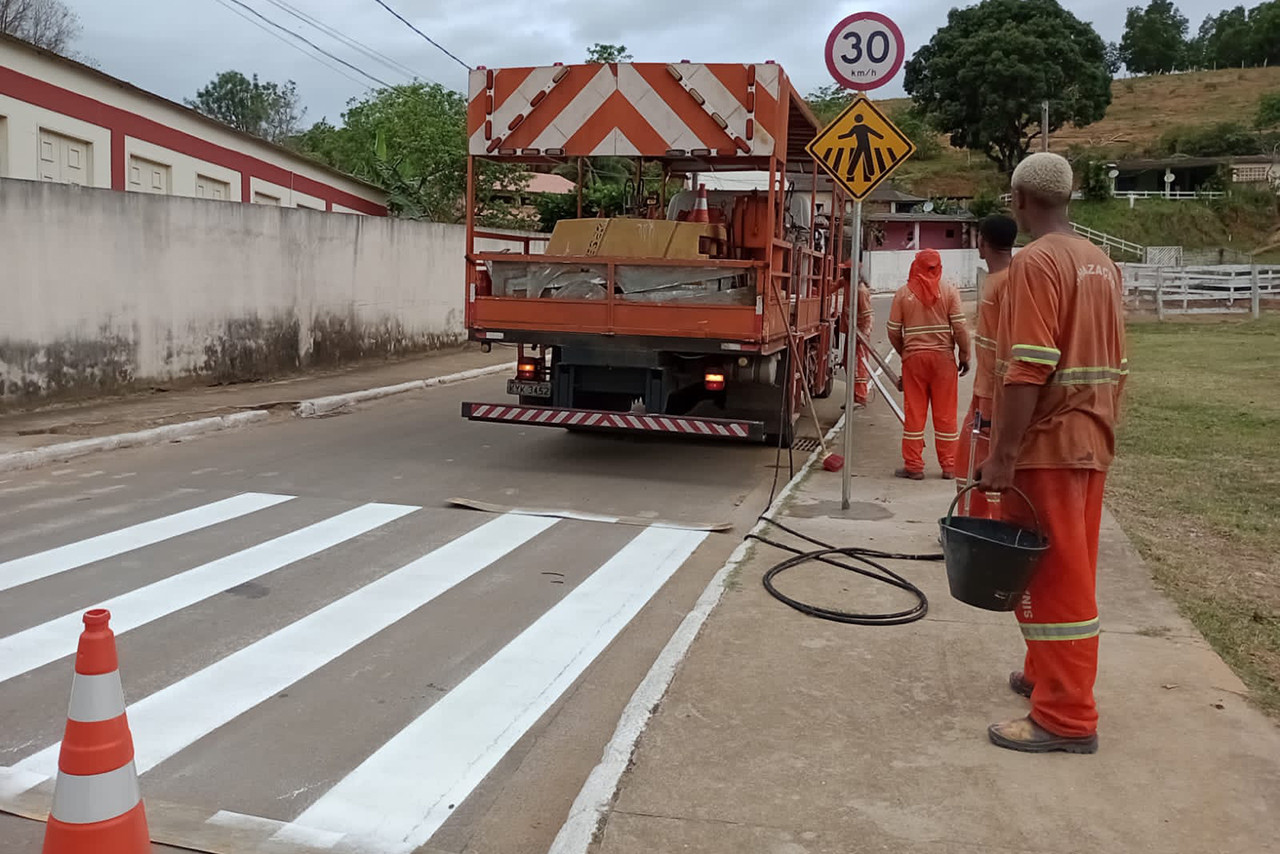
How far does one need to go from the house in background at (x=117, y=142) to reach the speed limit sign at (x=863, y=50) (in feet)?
36.6

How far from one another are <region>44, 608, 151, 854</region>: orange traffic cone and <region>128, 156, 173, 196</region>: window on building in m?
16.9

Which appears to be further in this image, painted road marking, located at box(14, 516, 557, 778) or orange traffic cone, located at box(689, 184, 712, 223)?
orange traffic cone, located at box(689, 184, 712, 223)

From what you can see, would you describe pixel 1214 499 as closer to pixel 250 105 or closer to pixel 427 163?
pixel 427 163

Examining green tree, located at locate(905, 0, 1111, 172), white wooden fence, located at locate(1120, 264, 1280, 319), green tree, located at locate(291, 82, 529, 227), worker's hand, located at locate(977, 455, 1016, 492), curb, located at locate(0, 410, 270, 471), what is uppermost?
green tree, located at locate(905, 0, 1111, 172)

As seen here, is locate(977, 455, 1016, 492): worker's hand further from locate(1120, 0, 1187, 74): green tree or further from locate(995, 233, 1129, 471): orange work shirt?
locate(1120, 0, 1187, 74): green tree

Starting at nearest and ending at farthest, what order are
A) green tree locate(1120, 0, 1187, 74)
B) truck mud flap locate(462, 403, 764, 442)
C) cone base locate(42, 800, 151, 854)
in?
1. cone base locate(42, 800, 151, 854)
2. truck mud flap locate(462, 403, 764, 442)
3. green tree locate(1120, 0, 1187, 74)

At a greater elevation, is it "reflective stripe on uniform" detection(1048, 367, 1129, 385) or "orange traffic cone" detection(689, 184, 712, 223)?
"orange traffic cone" detection(689, 184, 712, 223)

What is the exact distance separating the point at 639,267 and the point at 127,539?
4149mm

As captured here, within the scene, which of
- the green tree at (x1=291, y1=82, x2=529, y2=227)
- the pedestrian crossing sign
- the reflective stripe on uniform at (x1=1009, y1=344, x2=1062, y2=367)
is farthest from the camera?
the green tree at (x1=291, y1=82, x2=529, y2=227)

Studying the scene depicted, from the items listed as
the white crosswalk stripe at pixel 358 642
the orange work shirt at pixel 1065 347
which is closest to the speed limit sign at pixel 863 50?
the white crosswalk stripe at pixel 358 642

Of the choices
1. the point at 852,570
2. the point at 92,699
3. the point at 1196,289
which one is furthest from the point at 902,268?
the point at 92,699

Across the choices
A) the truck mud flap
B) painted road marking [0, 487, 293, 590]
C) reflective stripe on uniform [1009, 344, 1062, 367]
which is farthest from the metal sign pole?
painted road marking [0, 487, 293, 590]

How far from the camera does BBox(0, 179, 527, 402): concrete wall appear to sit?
440 inches

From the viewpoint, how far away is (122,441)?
9.99 m
